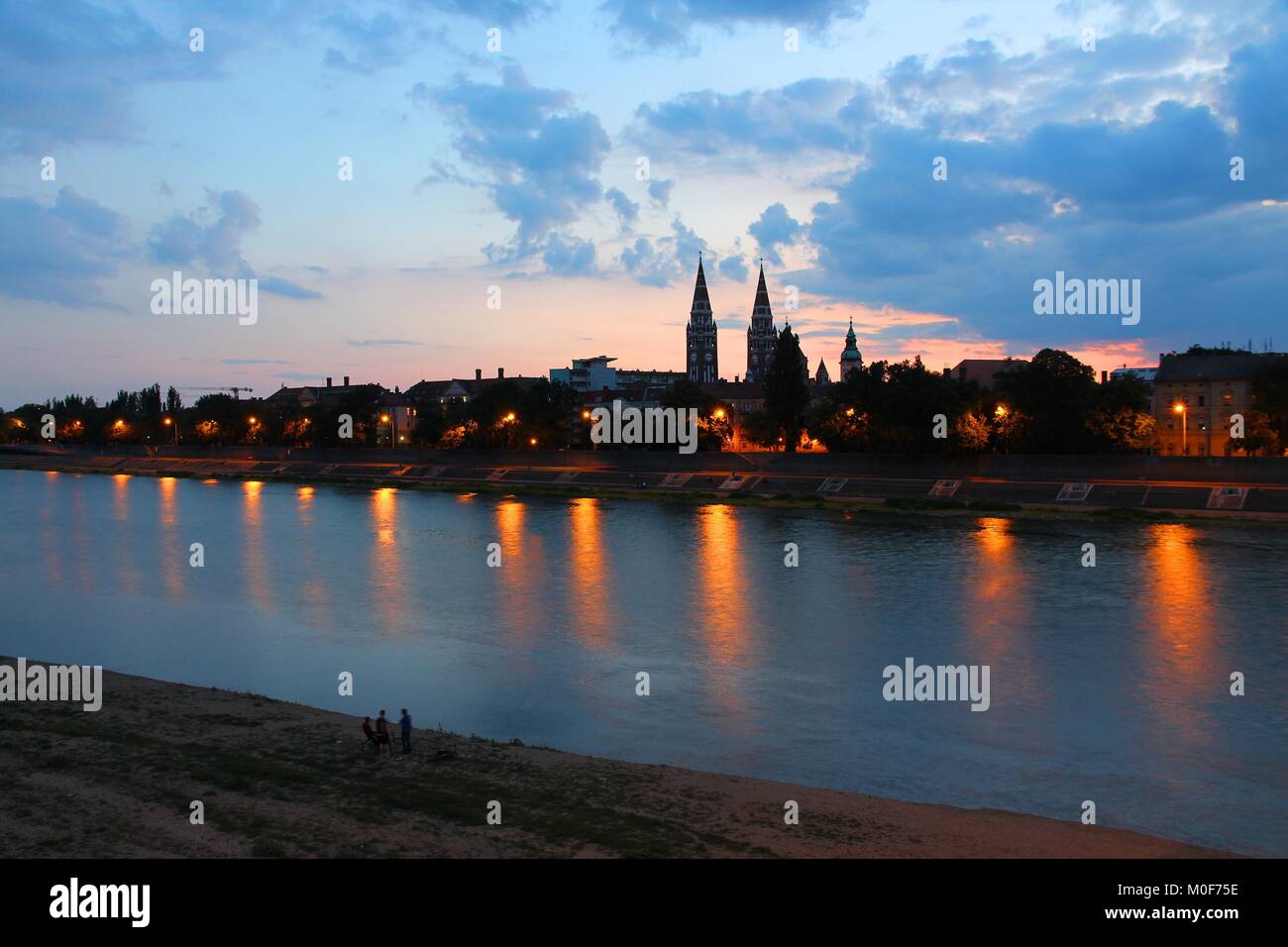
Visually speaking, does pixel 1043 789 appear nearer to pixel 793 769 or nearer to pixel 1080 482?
pixel 793 769

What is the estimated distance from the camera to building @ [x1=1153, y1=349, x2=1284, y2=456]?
86625mm

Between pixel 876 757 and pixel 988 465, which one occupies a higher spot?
pixel 988 465

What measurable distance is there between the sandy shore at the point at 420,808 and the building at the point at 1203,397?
3227 inches

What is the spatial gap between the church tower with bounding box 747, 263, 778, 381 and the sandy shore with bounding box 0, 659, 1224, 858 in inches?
6794

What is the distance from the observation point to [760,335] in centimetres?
19225

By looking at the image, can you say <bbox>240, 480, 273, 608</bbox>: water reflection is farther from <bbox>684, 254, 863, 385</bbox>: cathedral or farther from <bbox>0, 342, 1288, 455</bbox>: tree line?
<bbox>684, 254, 863, 385</bbox>: cathedral

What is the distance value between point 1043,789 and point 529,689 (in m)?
11.2

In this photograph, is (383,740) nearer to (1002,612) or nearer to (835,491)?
(1002,612)

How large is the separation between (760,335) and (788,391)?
361 feet

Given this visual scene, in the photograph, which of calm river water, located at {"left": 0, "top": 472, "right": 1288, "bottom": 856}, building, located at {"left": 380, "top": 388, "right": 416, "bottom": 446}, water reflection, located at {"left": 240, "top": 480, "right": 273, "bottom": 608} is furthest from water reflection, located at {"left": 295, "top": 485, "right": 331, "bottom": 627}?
building, located at {"left": 380, "top": 388, "right": 416, "bottom": 446}

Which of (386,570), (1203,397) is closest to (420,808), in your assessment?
(386,570)
